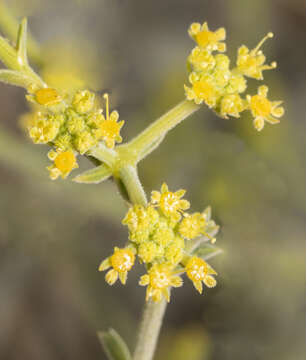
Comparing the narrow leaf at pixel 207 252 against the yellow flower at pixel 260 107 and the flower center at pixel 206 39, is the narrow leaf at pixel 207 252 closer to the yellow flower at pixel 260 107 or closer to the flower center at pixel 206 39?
the yellow flower at pixel 260 107

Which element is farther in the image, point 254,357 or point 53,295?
point 53,295

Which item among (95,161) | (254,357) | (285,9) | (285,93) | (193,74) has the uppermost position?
(285,9)

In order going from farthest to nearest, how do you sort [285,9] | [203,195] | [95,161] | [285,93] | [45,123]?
[285,9] → [285,93] → [203,195] → [95,161] → [45,123]

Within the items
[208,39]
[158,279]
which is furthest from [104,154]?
[208,39]

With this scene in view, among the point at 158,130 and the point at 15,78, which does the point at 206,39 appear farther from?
the point at 15,78

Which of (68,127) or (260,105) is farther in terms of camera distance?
(260,105)

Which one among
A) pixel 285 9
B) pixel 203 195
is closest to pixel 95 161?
pixel 203 195

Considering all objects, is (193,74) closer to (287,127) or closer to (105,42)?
(287,127)
